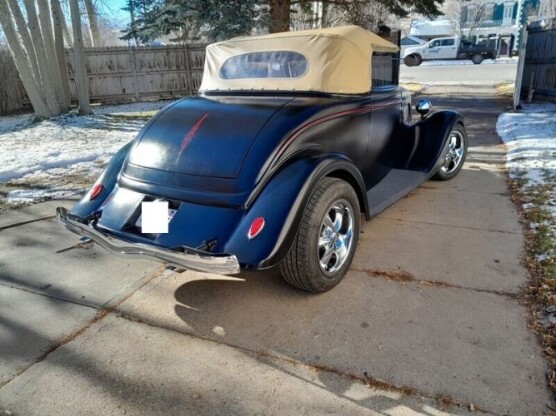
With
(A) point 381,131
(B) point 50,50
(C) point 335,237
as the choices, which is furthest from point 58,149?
(C) point 335,237

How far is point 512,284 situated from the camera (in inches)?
125

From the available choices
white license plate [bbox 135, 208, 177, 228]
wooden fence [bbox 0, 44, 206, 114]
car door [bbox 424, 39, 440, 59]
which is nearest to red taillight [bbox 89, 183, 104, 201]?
white license plate [bbox 135, 208, 177, 228]

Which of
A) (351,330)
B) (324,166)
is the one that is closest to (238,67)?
(324,166)

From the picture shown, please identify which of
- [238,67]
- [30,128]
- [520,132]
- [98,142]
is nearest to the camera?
[238,67]

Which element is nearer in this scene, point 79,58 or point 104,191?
point 104,191

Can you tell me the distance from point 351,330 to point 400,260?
109cm

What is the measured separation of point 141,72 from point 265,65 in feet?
44.3

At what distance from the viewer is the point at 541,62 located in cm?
1116

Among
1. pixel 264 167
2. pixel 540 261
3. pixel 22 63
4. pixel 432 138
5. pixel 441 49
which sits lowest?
pixel 540 261

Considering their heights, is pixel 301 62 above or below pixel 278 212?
above

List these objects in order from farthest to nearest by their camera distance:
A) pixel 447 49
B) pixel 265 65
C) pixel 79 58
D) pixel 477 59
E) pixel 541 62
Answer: pixel 447 49
pixel 477 59
pixel 79 58
pixel 541 62
pixel 265 65

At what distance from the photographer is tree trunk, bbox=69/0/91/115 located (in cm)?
1149

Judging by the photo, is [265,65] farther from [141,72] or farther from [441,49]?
[441,49]

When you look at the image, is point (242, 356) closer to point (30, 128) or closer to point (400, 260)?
point (400, 260)
